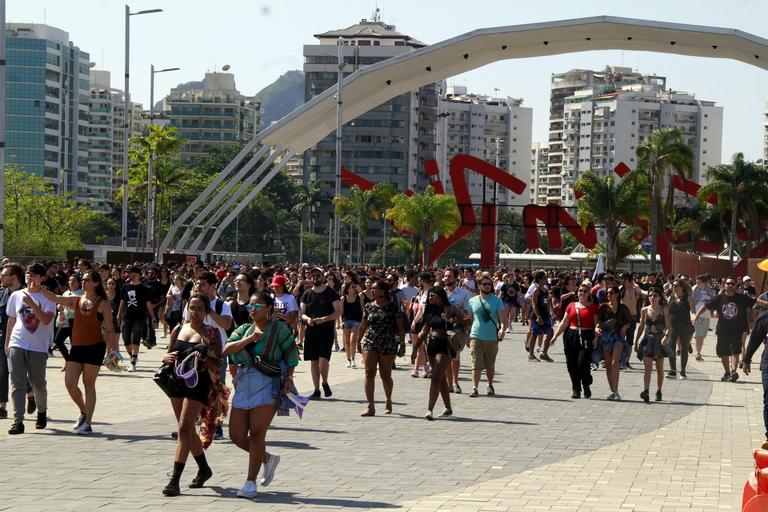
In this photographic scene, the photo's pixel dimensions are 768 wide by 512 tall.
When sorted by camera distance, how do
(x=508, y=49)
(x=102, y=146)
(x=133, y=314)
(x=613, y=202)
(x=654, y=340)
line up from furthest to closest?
(x=102, y=146), (x=613, y=202), (x=508, y=49), (x=133, y=314), (x=654, y=340)

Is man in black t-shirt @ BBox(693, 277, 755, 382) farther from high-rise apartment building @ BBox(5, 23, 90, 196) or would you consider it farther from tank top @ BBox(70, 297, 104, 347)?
high-rise apartment building @ BBox(5, 23, 90, 196)

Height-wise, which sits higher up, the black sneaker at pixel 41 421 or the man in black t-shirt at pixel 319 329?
the man in black t-shirt at pixel 319 329

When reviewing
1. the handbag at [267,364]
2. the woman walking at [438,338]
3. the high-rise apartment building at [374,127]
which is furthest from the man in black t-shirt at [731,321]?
the high-rise apartment building at [374,127]

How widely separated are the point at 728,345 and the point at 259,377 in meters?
13.8

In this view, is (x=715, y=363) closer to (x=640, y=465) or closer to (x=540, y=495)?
(x=640, y=465)

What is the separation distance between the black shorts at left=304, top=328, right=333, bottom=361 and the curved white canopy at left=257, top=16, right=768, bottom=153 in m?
34.7

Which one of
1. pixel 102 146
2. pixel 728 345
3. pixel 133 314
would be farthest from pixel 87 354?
pixel 102 146

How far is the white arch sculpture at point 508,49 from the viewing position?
2004 inches

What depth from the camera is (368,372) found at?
50.6ft

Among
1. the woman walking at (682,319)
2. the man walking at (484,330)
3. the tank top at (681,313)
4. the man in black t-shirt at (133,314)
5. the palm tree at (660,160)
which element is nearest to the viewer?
the man walking at (484,330)

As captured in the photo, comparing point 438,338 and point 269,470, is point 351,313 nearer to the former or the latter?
point 438,338

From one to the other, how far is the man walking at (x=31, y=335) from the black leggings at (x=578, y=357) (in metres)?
7.47

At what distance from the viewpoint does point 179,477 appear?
379 inches

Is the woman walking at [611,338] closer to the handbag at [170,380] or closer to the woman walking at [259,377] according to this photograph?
the woman walking at [259,377]
